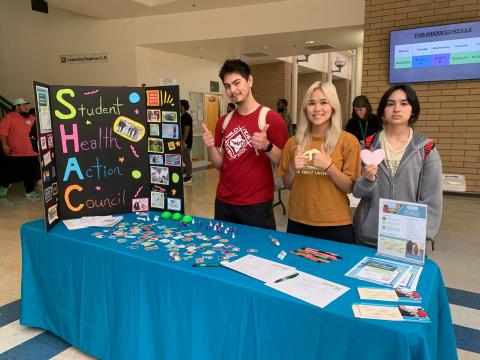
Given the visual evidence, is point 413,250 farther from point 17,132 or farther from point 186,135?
point 17,132

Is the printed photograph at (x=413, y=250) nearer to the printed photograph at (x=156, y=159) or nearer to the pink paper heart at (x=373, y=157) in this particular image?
the pink paper heart at (x=373, y=157)

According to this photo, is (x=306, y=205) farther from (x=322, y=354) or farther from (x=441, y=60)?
(x=441, y=60)

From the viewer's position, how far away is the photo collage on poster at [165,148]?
2.27 metres

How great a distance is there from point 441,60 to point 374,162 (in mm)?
4788

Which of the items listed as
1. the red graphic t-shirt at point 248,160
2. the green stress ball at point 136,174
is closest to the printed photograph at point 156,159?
the green stress ball at point 136,174

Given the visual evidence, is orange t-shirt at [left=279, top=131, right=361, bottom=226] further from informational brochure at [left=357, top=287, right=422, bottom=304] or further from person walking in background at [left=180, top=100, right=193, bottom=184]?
person walking in background at [left=180, top=100, right=193, bottom=184]

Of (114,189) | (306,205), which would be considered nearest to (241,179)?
(306,205)

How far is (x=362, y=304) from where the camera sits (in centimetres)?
118

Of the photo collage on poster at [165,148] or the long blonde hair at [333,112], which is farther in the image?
the photo collage on poster at [165,148]

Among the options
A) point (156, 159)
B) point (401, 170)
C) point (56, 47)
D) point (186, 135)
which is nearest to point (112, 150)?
point (156, 159)

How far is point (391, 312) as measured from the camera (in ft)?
3.72

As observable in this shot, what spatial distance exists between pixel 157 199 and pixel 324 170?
1.14m

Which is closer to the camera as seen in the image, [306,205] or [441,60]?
[306,205]

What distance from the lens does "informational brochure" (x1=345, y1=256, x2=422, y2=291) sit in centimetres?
132
